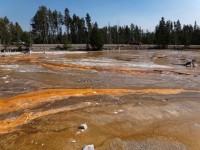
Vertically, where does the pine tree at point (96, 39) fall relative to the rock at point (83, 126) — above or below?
above

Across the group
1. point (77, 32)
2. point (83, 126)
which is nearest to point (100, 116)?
point (83, 126)

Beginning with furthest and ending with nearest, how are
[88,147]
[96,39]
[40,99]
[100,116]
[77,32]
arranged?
[77,32] → [96,39] → [40,99] → [100,116] → [88,147]

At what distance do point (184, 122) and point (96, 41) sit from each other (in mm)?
63281

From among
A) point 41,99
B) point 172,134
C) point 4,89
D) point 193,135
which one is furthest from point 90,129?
point 4,89

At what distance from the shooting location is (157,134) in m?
9.60

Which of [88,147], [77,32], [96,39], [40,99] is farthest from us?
[77,32]

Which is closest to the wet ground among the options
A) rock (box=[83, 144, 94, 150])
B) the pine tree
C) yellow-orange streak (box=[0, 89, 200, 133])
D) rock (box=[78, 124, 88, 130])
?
yellow-orange streak (box=[0, 89, 200, 133])

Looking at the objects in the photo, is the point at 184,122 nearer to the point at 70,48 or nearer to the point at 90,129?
the point at 90,129

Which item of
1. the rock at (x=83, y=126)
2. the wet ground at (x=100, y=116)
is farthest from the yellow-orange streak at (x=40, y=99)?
the rock at (x=83, y=126)

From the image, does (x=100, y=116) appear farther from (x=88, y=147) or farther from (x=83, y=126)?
(x=88, y=147)

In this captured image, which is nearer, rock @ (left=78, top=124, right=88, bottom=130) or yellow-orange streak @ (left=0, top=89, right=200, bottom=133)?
rock @ (left=78, top=124, right=88, bottom=130)

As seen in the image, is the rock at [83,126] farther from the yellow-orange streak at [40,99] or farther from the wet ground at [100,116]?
the yellow-orange streak at [40,99]

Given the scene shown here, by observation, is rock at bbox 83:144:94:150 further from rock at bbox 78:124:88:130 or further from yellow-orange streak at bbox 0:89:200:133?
yellow-orange streak at bbox 0:89:200:133

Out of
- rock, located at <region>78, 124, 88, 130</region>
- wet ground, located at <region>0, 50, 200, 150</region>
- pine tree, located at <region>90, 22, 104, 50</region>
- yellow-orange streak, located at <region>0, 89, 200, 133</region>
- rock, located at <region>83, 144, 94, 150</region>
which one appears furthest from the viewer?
pine tree, located at <region>90, 22, 104, 50</region>
